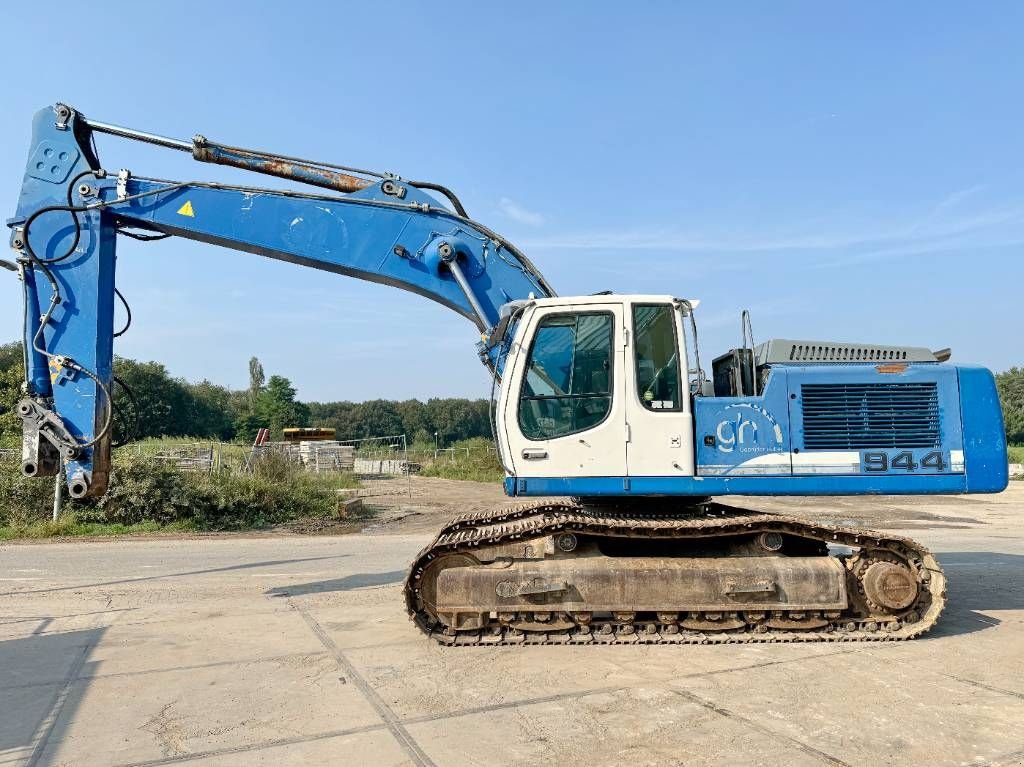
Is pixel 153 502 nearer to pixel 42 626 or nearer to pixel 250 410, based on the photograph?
pixel 42 626

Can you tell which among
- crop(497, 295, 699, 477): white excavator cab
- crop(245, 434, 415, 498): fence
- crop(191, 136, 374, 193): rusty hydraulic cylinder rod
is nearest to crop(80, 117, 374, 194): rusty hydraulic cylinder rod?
crop(191, 136, 374, 193): rusty hydraulic cylinder rod

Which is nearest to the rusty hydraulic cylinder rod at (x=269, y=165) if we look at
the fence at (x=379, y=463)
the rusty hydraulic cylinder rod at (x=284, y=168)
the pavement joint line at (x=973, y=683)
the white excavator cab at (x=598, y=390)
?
the rusty hydraulic cylinder rod at (x=284, y=168)

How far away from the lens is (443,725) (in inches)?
163

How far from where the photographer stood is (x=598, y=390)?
6.04 meters

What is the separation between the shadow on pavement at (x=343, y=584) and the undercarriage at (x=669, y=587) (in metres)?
2.78

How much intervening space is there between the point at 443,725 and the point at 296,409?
76270 millimetres

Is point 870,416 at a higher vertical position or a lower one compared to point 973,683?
higher

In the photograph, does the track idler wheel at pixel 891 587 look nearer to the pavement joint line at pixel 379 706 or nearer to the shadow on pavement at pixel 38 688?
the pavement joint line at pixel 379 706

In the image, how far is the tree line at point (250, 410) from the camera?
5784 centimetres

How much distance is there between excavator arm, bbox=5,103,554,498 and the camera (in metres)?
6.45

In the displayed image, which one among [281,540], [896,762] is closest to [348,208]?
[896,762]

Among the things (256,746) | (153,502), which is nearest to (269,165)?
(256,746)

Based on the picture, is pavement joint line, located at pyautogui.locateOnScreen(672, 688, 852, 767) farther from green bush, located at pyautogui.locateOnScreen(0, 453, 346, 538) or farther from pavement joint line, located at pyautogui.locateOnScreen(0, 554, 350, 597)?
green bush, located at pyautogui.locateOnScreen(0, 453, 346, 538)

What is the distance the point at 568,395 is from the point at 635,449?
69cm
